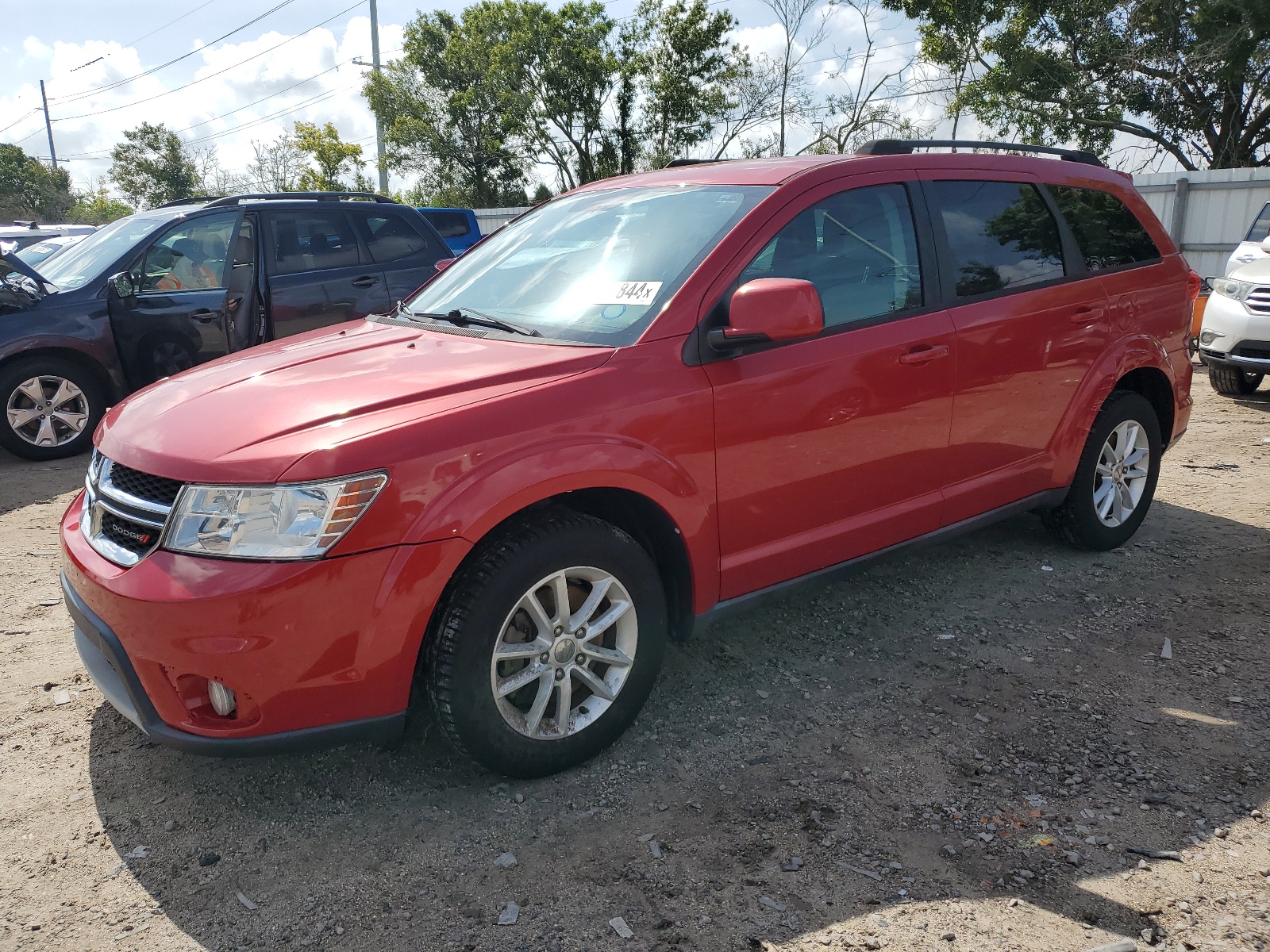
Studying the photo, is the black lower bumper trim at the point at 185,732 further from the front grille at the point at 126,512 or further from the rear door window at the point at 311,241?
the rear door window at the point at 311,241

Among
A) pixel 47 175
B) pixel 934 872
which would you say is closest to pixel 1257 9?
pixel 934 872

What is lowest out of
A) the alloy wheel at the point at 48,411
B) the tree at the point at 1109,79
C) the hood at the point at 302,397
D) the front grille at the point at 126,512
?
the alloy wheel at the point at 48,411

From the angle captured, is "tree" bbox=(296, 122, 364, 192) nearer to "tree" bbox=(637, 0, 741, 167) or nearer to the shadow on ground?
Answer: "tree" bbox=(637, 0, 741, 167)

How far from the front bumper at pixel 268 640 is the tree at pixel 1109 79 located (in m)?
22.7

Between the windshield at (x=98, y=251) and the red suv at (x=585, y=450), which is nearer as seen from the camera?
the red suv at (x=585, y=450)

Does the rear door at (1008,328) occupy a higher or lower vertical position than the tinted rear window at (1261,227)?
lower

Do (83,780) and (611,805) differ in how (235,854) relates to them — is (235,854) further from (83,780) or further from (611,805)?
(611,805)

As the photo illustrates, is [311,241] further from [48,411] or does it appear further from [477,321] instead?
[477,321]

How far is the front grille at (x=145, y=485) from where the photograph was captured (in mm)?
2492

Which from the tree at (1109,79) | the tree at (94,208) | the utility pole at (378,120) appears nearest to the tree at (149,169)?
the tree at (94,208)

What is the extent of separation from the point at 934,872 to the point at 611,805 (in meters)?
0.89

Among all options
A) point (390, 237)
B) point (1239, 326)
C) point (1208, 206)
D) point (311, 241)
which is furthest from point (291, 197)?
point (1208, 206)

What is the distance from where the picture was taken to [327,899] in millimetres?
2408

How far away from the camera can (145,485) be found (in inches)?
101
